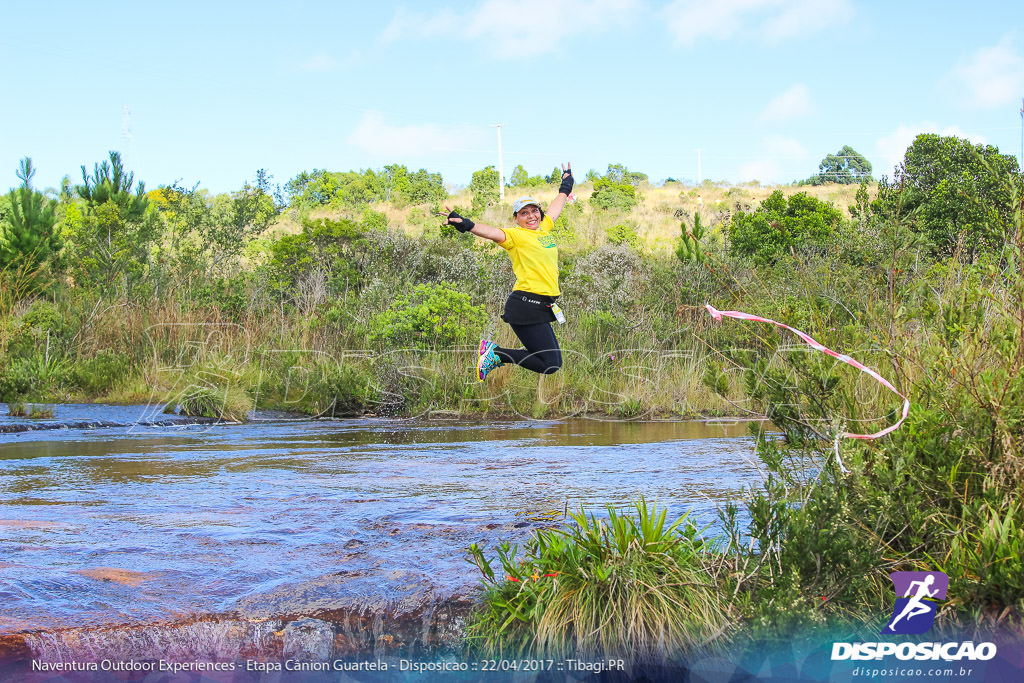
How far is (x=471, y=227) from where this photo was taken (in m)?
8.20

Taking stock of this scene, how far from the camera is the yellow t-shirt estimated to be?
29.5ft

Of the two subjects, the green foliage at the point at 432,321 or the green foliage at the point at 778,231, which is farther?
the green foliage at the point at 778,231

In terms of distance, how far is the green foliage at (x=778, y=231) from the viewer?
2036 cm

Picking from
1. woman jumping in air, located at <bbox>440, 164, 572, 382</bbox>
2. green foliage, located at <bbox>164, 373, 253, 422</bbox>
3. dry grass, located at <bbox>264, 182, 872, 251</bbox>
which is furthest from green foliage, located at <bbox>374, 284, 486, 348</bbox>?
dry grass, located at <bbox>264, 182, 872, 251</bbox>

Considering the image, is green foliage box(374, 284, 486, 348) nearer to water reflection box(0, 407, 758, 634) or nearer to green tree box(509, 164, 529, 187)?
water reflection box(0, 407, 758, 634)

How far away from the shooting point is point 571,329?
1557 cm

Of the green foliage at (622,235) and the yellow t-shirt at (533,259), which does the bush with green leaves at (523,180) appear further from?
the yellow t-shirt at (533,259)

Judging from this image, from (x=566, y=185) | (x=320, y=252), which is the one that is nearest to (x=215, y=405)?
(x=566, y=185)

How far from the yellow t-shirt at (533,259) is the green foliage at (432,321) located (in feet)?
16.8

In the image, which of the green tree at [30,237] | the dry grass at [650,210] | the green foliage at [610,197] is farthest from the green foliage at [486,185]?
the green tree at [30,237]

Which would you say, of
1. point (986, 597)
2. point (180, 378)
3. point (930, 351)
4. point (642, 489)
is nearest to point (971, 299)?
point (930, 351)

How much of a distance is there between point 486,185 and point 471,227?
4269 cm

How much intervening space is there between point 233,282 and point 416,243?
4.02 m

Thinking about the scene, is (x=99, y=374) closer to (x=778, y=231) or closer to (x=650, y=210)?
(x=778, y=231)
